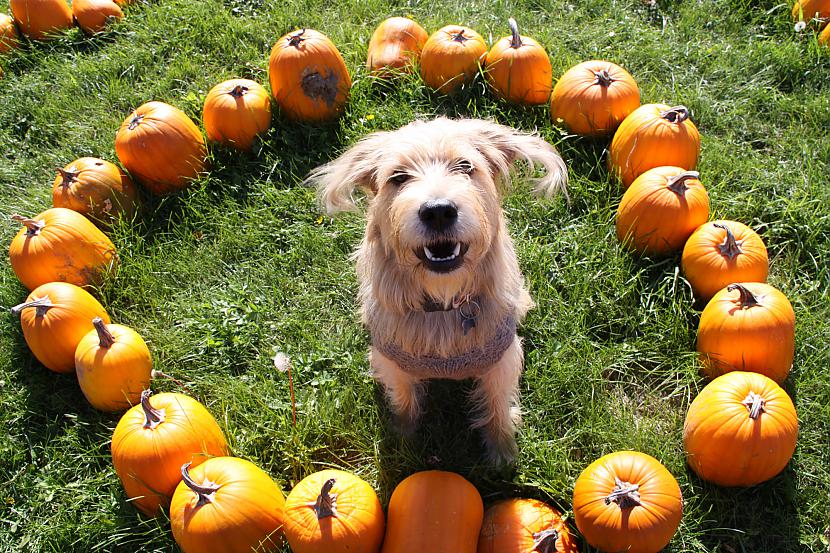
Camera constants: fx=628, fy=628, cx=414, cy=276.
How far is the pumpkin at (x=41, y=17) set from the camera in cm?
676

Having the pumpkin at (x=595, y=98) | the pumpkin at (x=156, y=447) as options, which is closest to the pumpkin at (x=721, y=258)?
the pumpkin at (x=595, y=98)

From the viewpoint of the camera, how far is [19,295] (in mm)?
4941

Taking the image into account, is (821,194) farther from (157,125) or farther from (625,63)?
(157,125)

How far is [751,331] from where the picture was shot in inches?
153

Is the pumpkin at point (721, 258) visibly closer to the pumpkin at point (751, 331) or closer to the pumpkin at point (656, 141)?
the pumpkin at point (751, 331)

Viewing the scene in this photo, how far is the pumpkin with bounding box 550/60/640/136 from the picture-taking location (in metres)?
5.31

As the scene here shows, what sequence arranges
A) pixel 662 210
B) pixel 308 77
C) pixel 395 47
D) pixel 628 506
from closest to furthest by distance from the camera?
pixel 628 506
pixel 662 210
pixel 308 77
pixel 395 47

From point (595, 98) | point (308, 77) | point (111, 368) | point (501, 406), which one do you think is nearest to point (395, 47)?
point (308, 77)

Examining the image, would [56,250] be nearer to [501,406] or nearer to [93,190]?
[93,190]

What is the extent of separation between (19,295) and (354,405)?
2.84 m

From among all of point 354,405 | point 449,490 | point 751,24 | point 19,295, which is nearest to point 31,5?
point 19,295

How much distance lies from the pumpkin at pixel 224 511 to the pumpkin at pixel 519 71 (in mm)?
4018

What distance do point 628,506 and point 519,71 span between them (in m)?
3.87

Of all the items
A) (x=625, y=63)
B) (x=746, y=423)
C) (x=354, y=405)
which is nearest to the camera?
(x=746, y=423)
